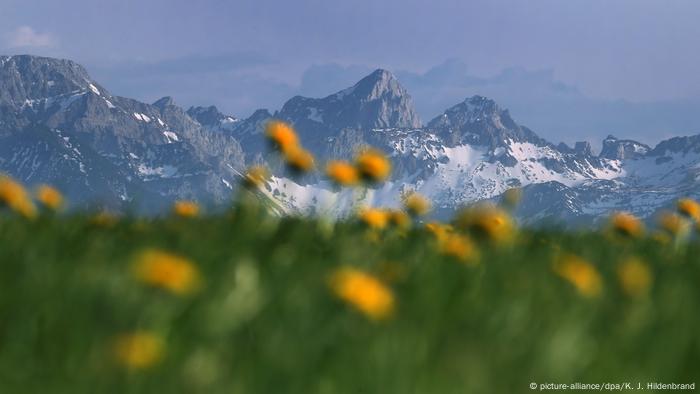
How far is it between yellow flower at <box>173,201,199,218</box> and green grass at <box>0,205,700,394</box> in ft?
5.23

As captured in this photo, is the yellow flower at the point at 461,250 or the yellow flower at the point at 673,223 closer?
the yellow flower at the point at 461,250

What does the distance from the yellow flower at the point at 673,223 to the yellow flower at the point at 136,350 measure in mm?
5645

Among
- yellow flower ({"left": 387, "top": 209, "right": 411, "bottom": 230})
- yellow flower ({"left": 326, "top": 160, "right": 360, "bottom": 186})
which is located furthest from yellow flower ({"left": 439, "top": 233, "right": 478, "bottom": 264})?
yellow flower ({"left": 387, "top": 209, "right": 411, "bottom": 230})

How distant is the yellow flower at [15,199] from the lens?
5293 millimetres

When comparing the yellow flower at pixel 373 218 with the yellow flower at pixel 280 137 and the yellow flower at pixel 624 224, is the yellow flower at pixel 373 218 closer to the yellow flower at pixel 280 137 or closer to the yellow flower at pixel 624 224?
the yellow flower at pixel 280 137

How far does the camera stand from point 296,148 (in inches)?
218

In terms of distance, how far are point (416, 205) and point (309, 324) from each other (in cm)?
450

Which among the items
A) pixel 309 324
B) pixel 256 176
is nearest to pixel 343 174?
pixel 256 176

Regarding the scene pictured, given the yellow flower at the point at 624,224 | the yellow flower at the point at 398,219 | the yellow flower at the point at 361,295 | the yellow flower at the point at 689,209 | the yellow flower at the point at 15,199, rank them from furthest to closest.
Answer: the yellow flower at the point at 689,209 → the yellow flower at the point at 624,224 → the yellow flower at the point at 398,219 → the yellow flower at the point at 15,199 → the yellow flower at the point at 361,295

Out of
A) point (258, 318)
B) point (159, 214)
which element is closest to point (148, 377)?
point (258, 318)

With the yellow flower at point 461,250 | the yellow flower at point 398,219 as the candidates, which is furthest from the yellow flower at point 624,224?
the yellow flower at point 461,250

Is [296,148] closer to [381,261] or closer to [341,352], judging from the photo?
[381,261]

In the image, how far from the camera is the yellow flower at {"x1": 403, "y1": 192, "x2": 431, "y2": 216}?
715 centimetres

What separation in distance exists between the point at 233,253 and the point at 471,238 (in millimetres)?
1844
